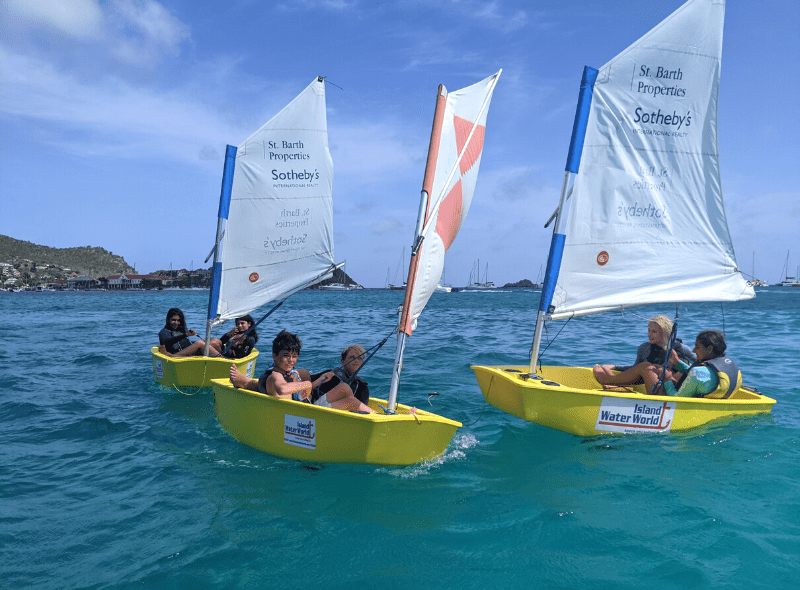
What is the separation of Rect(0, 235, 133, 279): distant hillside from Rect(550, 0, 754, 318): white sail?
157341 mm

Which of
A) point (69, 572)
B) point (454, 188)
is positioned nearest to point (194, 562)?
point (69, 572)

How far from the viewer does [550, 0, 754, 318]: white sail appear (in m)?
6.91

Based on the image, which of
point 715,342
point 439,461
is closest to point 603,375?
point 715,342

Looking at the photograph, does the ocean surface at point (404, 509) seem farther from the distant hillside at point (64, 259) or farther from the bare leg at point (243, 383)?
the distant hillside at point (64, 259)

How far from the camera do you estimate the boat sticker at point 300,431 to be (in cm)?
558

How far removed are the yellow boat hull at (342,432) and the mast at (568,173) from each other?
220cm

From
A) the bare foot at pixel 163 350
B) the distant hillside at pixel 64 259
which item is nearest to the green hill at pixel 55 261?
the distant hillside at pixel 64 259

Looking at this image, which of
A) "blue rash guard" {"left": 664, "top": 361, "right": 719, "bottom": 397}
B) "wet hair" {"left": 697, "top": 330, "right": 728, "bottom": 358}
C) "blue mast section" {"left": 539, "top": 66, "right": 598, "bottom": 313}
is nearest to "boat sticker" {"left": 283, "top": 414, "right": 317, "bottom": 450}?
"blue mast section" {"left": 539, "top": 66, "right": 598, "bottom": 313}

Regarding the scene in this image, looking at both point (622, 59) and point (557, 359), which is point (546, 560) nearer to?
point (622, 59)

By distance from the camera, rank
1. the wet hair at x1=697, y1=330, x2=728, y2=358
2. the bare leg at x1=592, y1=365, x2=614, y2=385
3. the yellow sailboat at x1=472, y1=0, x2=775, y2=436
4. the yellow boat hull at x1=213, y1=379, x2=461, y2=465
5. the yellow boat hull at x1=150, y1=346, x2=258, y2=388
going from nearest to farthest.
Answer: the yellow boat hull at x1=213, y1=379, x2=461, y2=465 → the yellow sailboat at x1=472, y1=0, x2=775, y2=436 → the wet hair at x1=697, y1=330, x2=728, y2=358 → the bare leg at x1=592, y1=365, x2=614, y2=385 → the yellow boat hull at x1=150, y1=346, x2=258, y2=388

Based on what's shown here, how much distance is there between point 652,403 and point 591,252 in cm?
211

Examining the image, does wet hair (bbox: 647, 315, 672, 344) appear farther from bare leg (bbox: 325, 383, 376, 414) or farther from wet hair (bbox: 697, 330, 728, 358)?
bare leg (bbox: 325, 383, 376, 414)

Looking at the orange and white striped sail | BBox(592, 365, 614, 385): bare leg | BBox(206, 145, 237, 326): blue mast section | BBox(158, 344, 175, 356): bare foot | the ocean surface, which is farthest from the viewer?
BBox(158, 344, 175, 356): bare foot

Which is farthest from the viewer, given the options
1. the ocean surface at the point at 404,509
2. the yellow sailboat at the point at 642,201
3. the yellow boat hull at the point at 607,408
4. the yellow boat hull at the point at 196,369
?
the yellow boat hull at the point at 196,369
